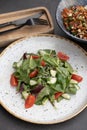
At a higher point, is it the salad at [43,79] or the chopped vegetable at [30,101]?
the salad at [43,79]

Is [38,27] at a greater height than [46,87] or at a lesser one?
greater

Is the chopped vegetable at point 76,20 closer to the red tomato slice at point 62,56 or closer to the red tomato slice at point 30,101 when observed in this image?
the red tomato slice at point 62,56

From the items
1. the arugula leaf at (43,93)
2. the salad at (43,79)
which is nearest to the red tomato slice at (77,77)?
the salad at (43,79)

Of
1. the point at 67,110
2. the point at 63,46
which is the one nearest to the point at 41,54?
the point at 63,46

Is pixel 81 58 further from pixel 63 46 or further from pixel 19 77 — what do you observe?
pixel 19 77

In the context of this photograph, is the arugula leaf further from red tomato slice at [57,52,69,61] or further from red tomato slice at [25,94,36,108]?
red tomato slice at [57,52,69,61]
